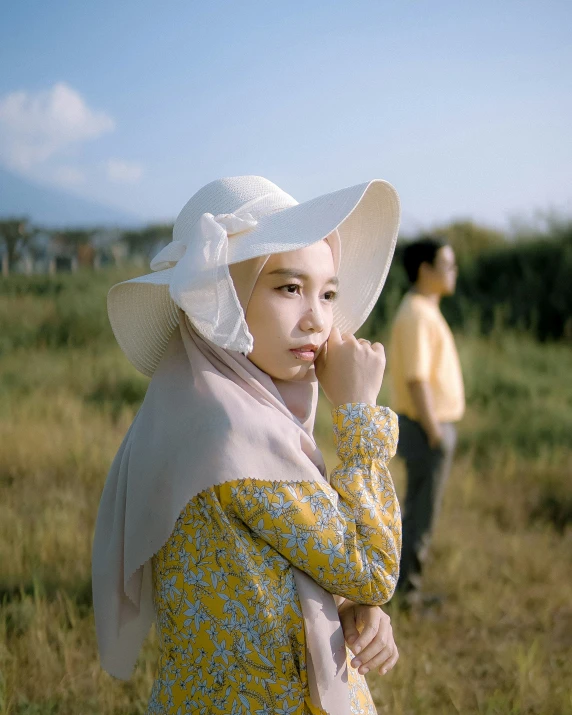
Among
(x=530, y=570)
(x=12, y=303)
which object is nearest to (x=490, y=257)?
(x=12, y=303)

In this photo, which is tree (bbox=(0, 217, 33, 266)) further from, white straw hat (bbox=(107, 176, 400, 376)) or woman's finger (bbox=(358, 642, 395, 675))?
woman's finger (bbox=(358, 642, 395, 675))

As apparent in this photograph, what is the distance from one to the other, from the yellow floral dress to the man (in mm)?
2245

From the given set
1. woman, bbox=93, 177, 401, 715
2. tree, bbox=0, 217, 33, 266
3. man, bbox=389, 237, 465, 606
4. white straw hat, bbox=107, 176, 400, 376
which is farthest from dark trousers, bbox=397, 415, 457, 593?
tree, bbox=0, 217, 33, 266

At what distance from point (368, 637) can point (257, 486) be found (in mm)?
381

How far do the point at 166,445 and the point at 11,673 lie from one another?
5.25ft

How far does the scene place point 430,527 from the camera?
12.4ft

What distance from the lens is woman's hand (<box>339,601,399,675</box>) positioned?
1.37 metres

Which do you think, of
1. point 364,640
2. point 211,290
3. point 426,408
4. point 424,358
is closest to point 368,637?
point 364,640

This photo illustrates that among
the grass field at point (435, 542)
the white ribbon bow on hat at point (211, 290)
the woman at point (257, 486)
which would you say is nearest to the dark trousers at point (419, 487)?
the grass field at point (435, 542)

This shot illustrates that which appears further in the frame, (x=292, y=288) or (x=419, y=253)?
(x=419, y=253)

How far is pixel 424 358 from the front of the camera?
359 cm

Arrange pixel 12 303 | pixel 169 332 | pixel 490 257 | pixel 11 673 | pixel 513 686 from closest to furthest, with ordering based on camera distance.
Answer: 1. pixel 169 332
2. pixel 11 673
3. pixel 513 686
4. pixel 12 303
5. pixel 490 257

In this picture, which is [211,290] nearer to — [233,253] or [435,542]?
[233,253]

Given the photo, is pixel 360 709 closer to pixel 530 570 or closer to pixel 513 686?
pixel 513 686
